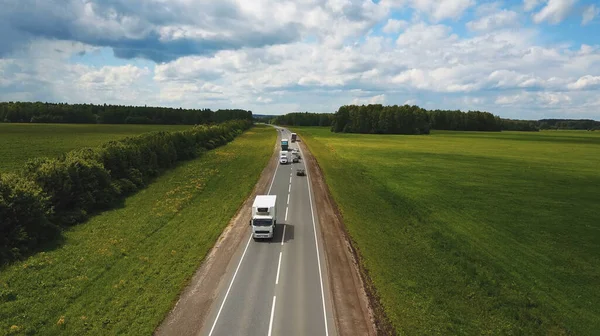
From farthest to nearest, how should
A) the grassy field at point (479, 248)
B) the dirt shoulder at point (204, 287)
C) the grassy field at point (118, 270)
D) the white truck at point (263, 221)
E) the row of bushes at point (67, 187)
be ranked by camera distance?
the white truck at point (263, 221) → the row of bushes at point (67, 187) → the grassy field at point (479, 248) → the grassy field at point (118, 270) → the dirt shoulder at point (204, 287)

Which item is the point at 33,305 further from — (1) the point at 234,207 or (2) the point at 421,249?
(2) the point at 421,249

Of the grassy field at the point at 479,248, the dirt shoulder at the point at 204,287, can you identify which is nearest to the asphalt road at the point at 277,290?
the dirt shoulder at the point at 204,287

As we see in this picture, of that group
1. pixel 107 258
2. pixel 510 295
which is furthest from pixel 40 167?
pixel 510 295

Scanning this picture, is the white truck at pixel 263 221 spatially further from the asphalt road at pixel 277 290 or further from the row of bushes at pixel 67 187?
the row of bushes at pixel 67 187

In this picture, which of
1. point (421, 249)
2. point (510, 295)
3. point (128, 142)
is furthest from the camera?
point (128, 142)

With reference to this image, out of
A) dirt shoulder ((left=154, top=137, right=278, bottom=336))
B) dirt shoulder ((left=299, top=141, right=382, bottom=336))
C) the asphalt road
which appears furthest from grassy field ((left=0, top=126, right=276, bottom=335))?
dirt shoulder ((left=299, top=141, right=382, bottom=336))

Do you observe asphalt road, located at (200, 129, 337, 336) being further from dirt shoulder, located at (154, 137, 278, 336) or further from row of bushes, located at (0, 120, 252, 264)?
row of bushes, located at (0, 120, 252, 264)
